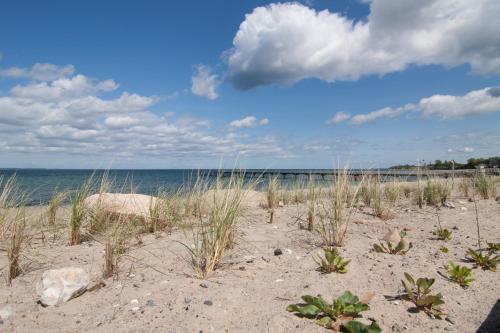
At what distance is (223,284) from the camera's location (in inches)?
92.1

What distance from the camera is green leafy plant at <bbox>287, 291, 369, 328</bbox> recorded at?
5.91 ft

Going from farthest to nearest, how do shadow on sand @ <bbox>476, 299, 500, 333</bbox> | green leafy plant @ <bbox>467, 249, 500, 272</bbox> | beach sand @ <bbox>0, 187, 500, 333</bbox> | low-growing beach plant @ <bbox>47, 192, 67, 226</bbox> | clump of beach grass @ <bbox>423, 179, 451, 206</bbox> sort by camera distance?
clump of beach grass @ <bbox>423, 179, 451, 206</bbox> < low-growing beach plant @ <bbox>47, 192, 67, 226</bbox> < green leafy plant @ <bbox>467, 249, 500, 272</bbox> < beach sand @ <bbox>0, 187, 500, 333</bbox> < shadow on sand @ <bbox>476, 299, 500, 333</bbox>

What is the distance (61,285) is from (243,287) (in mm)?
1146

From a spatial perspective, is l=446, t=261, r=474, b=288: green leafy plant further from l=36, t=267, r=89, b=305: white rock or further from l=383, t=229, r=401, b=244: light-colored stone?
l=36, t=267, r=89, b=305: white rock

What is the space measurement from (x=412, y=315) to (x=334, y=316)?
430 millimetres

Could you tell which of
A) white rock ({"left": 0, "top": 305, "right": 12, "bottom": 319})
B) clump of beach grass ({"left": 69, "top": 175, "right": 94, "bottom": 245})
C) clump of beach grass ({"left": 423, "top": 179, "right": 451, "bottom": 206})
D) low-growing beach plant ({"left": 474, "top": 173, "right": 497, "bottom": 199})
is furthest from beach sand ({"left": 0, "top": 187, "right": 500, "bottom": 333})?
low-growing beach plant ({"left": 474, "top": 173, "right": 497, "bottom": 199})

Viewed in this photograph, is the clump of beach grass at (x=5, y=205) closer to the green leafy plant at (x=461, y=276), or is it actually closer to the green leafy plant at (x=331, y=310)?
the green leafy plant at (x=331, y=310)

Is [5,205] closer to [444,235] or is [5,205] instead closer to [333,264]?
[333,264]

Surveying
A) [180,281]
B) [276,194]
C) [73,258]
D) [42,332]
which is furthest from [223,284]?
[276,194]

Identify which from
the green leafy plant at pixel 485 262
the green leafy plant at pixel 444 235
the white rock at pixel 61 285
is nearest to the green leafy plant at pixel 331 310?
the green leafy plant at pixel 485 262

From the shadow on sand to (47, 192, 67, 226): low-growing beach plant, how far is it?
4.13 m

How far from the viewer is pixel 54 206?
429cm

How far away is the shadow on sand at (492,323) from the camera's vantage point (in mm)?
1737

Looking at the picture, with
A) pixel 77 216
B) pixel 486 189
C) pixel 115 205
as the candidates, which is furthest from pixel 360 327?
pixel 486 189
